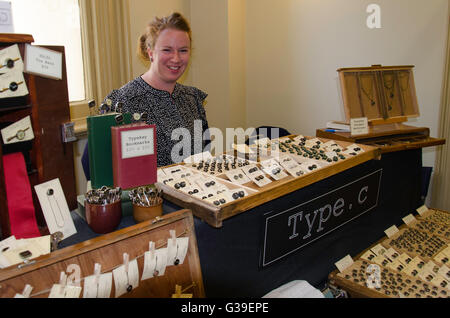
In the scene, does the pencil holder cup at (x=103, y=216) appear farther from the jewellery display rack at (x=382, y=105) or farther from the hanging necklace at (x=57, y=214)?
the jewellery display rack at (x=382, y=105)

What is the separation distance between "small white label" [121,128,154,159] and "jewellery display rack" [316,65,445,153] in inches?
51.8

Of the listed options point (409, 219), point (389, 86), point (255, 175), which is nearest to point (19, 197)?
point (255, 175)

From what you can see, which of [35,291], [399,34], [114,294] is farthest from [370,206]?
[399,34]

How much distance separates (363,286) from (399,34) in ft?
8.60

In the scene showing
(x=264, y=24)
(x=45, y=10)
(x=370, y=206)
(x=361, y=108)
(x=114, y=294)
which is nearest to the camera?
(x=114, y=294)

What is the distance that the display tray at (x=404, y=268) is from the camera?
59.0 inches

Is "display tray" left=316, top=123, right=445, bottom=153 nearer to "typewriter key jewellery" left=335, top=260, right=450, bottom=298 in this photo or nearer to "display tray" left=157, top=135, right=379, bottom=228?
"display tray" left=157, top=135, right=379, bottom=228

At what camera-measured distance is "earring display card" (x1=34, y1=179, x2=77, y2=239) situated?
1.08 meters

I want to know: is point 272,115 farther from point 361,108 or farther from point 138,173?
point 138,173

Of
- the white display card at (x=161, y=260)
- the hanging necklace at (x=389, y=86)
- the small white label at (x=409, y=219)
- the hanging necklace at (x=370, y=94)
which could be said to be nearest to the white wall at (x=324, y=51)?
the hanging necklace at (x=389, y=86)

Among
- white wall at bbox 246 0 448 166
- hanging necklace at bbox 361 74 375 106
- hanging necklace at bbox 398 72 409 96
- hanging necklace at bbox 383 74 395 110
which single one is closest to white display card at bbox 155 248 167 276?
hanging necklace at bbox 361 74 375 106

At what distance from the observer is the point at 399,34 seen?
3295 millimetres

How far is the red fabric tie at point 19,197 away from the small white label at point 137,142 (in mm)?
306
